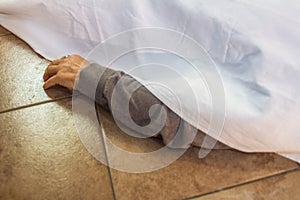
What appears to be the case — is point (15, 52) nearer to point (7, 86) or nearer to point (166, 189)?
point (7, 86)

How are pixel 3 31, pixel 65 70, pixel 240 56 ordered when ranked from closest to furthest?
pixel 240 56 < pixel 65 70 < pixel 3 31

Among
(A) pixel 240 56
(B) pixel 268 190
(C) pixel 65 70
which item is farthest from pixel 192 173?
(C) pixel 65 70

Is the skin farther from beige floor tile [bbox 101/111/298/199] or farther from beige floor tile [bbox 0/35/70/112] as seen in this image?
beige floor tile [bbox 101/111/298/199]

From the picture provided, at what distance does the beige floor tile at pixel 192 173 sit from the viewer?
2.63 feet

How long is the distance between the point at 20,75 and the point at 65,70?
0.16 metres

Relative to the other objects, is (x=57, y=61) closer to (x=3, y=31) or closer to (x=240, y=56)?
(x=3, y=31)

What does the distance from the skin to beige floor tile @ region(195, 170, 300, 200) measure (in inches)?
16.1

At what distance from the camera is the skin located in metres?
0.91

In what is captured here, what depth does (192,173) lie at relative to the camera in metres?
0.83

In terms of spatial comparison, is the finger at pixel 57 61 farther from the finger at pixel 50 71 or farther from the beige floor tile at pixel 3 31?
the beige floor tile at pixel 3 31

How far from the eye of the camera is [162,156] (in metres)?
0.85

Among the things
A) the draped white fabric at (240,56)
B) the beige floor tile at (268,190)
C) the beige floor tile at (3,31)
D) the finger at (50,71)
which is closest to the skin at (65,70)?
the finger at (50,71)

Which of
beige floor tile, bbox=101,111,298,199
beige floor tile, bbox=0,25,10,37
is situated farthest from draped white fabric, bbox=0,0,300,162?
beige floor tile, bbox=0,25,10,37

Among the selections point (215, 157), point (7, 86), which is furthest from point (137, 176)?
point (7, 86)
